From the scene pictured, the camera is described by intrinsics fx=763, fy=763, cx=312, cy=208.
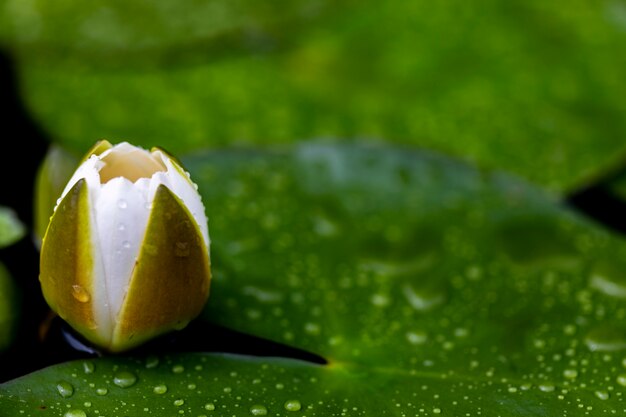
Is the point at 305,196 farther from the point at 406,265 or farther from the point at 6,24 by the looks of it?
the point at 6,24

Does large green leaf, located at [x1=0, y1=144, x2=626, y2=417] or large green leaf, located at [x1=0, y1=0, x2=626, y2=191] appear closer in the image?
large green leaf, located at [x1=0, y1=144, x2=626, y2=417]

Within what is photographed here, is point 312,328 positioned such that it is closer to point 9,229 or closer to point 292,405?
point 292,405

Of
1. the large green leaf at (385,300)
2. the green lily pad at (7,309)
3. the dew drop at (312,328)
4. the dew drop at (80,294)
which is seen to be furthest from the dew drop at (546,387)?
the green lily pad at (7,309)

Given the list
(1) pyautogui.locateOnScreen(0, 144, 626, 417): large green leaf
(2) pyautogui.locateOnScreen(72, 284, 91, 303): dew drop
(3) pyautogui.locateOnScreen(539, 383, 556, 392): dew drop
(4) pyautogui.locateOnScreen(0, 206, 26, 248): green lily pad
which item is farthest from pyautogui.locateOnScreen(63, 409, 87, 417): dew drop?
(3) pyautogui.locateOnScreen(539, 383, 556, 392): dew drop

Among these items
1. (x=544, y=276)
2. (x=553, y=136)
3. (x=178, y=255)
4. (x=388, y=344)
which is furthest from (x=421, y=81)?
(x=178, y=255)

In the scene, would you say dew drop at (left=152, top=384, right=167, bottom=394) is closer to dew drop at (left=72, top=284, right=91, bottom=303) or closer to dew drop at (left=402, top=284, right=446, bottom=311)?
dew drop at (left=72, top=284, right=91, bottom=303)

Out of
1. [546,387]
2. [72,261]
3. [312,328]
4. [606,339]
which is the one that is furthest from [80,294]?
[606,339]

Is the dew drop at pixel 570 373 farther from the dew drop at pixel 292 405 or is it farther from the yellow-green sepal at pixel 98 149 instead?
the yellow-green sepal at pixel 98 149
